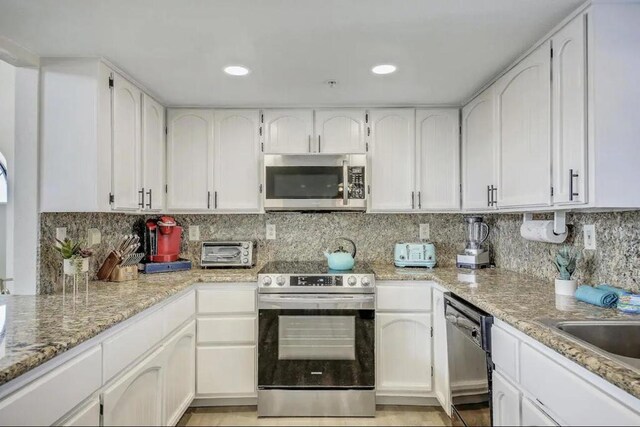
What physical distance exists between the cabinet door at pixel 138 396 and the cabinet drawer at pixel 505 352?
1.42m

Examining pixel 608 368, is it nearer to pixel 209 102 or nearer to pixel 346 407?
pixel 346 407

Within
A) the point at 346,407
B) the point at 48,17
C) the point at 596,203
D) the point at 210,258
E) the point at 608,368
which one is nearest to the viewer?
the point at 608,368

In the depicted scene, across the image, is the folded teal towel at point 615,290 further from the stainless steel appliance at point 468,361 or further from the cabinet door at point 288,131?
the cabinet door at point 288,131

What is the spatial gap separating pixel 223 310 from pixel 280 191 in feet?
2.77

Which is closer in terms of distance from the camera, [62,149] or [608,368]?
[608,368]

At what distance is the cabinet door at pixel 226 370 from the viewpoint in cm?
236

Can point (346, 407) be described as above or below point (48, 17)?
below

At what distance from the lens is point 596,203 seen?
4.64 feet

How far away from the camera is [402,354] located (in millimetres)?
2381

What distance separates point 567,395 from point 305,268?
167 cm

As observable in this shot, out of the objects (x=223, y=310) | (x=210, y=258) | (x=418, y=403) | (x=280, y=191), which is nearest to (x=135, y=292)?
(x=223, y=310)

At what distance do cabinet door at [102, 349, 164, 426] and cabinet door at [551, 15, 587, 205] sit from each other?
183 cm

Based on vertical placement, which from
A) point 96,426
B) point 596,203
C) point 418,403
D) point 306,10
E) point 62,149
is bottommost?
point 418,403

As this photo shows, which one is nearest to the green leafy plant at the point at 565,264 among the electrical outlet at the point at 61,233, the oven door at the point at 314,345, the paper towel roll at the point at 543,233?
the paper towel roll at the point at 543,233
